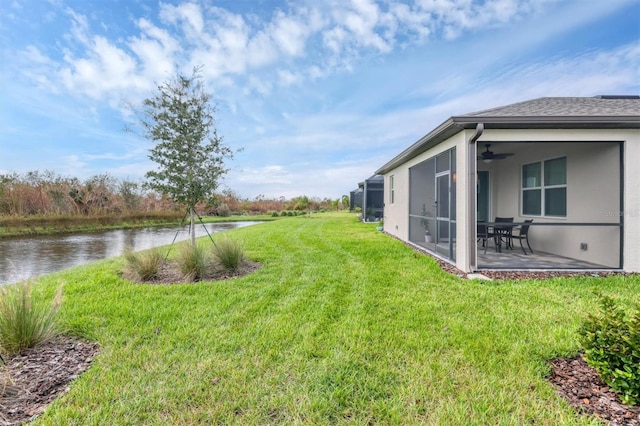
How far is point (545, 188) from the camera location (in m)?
7.09

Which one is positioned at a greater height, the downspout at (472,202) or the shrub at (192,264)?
the downspout at (472,202)

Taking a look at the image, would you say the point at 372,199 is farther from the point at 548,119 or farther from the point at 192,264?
the point at 192,264

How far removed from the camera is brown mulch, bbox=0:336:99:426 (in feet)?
6.37

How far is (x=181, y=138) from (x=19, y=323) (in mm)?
3851

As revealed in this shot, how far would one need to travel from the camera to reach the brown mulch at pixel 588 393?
182cm

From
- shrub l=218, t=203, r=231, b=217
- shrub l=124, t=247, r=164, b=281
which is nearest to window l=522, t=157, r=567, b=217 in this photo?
shrub l=124, t=247, r=164, b=281

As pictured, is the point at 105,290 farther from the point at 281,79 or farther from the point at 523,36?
the point at 523,36

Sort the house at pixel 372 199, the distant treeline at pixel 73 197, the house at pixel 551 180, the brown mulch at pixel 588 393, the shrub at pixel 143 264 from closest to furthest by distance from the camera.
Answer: the brown mulch at pixel 588 393
the shrub at pixel 143 264
the house at pixel 551 180
the distant treeline at pixel 73 197
the house at pixel 372 199

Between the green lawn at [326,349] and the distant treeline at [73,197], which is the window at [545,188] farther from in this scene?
the distant treeline at [73,197]

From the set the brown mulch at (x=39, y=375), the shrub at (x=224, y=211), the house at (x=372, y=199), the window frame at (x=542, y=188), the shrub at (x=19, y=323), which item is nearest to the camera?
the brown mulch at (x=39, y=375)

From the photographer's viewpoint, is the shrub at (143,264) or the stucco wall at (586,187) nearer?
the shrub at (143,264)

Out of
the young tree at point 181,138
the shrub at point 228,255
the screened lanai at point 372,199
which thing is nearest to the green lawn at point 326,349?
the shrub at point 228,255

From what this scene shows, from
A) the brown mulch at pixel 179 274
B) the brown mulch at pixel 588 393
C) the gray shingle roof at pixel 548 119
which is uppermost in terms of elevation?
the gray shingle roof at pixel 548 119

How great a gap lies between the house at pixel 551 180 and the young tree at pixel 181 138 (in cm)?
473
